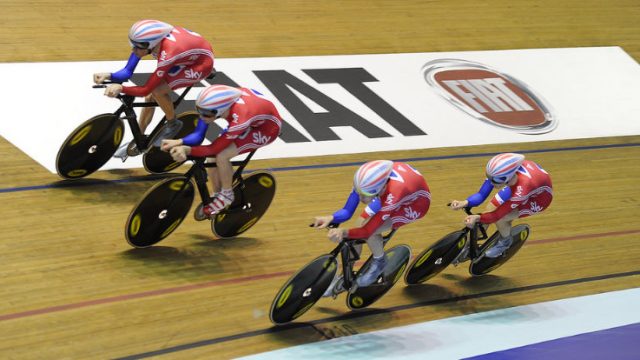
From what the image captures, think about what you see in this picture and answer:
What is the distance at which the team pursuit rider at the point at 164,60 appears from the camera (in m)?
5.55

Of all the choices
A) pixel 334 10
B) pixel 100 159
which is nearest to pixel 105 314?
pixel 100 159

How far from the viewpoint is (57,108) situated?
6.61 m

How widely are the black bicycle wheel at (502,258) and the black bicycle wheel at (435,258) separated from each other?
0.23 meters

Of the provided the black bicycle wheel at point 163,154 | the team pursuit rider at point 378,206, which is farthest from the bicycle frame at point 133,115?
the team pursuit rider at point 378,206

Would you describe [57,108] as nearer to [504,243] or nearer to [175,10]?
[175,10]

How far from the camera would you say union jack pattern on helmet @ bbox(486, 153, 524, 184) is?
16.8 ft

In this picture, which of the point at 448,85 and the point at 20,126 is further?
Answer: the point at 448,85

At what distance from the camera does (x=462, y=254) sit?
17.7ft

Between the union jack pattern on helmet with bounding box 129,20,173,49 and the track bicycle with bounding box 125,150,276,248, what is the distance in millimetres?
800

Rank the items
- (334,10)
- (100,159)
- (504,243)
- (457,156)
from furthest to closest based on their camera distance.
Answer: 1. (334,10)
2. (457,156)
3. (100,159)
4. (504,243)

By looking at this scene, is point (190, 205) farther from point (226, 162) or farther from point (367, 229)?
point (367, 229)

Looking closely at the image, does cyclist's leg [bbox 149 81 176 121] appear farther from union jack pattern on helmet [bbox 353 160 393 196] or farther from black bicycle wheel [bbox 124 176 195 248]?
union jack pattern on helmet [bbox 353 160 393 196]

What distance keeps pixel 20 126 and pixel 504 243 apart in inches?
128

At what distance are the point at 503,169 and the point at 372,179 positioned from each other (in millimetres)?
926
